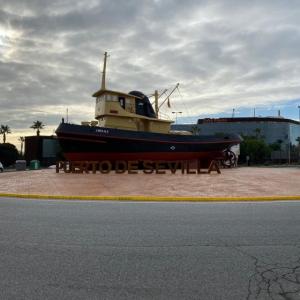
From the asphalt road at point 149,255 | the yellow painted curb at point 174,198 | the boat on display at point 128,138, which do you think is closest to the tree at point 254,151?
the boat on display at point 128,138

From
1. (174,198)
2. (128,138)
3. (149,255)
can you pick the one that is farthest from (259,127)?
(149,255)

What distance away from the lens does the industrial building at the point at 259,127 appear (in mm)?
147500

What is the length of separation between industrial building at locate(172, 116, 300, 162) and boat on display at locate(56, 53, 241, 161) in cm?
10337

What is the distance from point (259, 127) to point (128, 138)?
12314cm

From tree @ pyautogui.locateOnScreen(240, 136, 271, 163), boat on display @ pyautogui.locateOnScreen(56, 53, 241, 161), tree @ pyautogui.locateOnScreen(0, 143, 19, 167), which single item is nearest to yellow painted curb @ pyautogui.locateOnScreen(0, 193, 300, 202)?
boat on display @ pyautogui.locateOnScreen(56, 53, 241, 161)

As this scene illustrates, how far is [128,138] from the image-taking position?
104ft

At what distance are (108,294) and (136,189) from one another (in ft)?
41.4

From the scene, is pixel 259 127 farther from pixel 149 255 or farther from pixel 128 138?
pixel 149 255

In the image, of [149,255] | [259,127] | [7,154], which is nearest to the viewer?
[149,255]

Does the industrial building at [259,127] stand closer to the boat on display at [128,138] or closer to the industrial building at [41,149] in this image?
the industrial building at [41,149]

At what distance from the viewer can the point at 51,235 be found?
26.6 feet

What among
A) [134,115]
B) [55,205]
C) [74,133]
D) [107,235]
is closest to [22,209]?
[55,205]

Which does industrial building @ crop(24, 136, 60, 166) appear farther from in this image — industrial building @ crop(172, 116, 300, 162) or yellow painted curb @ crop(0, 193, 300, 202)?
yellow painted curb @ crop(0, 193, 300, 202)

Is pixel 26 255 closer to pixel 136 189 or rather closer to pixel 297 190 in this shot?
pixel 136 189
